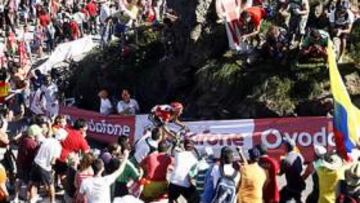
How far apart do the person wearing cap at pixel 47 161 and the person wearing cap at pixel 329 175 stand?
456cm

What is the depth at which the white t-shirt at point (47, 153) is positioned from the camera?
575 inches

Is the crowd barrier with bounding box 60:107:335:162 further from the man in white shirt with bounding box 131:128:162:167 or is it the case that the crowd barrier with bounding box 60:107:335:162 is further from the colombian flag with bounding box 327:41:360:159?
the man in white shirt with bounding box 131:128:162:167

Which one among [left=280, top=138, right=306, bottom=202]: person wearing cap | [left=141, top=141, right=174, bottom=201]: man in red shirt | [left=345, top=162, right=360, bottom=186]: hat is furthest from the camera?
[left=141, top=141, right=174, bottom=201]: man in red shirt

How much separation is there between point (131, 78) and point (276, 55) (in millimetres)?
5034

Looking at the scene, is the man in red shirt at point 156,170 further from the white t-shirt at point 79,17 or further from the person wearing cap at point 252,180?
the white t-shirt at point 79,17

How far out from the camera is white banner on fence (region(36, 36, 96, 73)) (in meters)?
26.4

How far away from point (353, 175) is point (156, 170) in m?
3.11

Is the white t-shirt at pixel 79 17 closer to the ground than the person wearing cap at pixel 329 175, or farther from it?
farther from it

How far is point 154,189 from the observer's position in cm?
1332

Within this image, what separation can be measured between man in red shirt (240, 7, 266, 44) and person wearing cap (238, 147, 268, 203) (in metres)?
7.79

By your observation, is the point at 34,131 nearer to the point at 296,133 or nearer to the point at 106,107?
the point at 296,133

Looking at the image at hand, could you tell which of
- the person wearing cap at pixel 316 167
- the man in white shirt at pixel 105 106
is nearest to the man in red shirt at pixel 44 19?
the man in white shirt at pixel 105 106

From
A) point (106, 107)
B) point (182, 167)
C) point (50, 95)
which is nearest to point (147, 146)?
point (182, 167)

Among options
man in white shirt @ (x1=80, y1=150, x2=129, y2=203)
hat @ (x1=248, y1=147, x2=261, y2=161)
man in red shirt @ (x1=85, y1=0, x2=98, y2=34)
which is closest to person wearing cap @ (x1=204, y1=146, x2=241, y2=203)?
hat @ (x1=248, y1=147, x2=261, y2=161)
